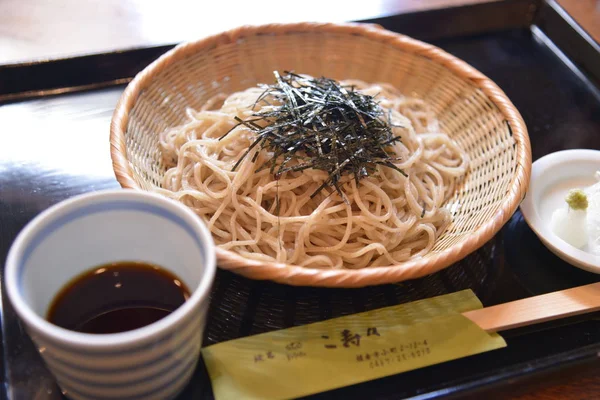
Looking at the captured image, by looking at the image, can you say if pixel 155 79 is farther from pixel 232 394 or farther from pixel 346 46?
pixel 232 394

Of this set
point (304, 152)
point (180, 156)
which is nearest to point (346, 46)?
point (304, 152)

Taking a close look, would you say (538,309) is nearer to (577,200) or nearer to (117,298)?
(577,200)

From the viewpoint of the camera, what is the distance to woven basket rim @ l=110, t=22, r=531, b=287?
3.64ft

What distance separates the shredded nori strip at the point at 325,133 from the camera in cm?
140

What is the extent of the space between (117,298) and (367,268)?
21.2 inches

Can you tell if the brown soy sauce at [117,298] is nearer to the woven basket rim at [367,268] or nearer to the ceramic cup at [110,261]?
the ceramic cup at [110,261]

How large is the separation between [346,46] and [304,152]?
60 cm

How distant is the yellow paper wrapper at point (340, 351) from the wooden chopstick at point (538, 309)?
3 centimetres

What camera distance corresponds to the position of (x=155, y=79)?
5.15ft

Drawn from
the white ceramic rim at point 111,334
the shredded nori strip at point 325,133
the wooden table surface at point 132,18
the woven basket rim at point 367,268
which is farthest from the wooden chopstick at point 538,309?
the wooden table surface at point 132,18

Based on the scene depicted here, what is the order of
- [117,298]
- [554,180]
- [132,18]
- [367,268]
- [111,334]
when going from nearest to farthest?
1. [111,334]
2. [117,298]
3. [367,268]
4. [554,180]
5. [132,18]

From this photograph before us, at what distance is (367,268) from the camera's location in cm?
122

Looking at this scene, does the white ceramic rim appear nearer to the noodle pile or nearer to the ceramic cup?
the ceramic cup

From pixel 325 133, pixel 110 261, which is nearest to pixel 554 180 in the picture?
pixel 325 133
